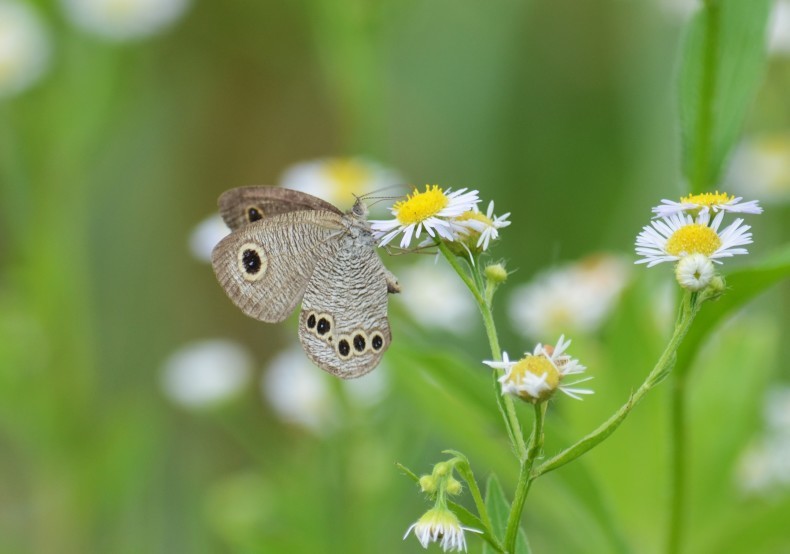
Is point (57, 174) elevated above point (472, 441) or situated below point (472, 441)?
above

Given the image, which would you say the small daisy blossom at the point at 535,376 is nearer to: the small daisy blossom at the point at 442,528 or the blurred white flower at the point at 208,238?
the small daisy blossom at the point at 442,528

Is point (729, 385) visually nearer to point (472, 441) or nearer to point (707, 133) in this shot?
point (472, 441)

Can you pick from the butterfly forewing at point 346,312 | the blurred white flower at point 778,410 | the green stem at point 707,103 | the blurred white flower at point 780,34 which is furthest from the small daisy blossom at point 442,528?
the blurred white flower at point 780,34

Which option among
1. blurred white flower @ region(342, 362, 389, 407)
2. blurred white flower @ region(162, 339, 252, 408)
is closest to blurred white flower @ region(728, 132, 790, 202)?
blurred white flower @ region(342, 362, 389, 407)

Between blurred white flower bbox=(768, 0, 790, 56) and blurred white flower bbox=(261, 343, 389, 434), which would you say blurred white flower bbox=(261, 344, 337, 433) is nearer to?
blurred white flower bbox=(261, 343, 389, 434)

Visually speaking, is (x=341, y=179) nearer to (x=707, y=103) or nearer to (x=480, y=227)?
(x=707, y=103)

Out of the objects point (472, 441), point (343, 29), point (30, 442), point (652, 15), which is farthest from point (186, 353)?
point (652, 15)
